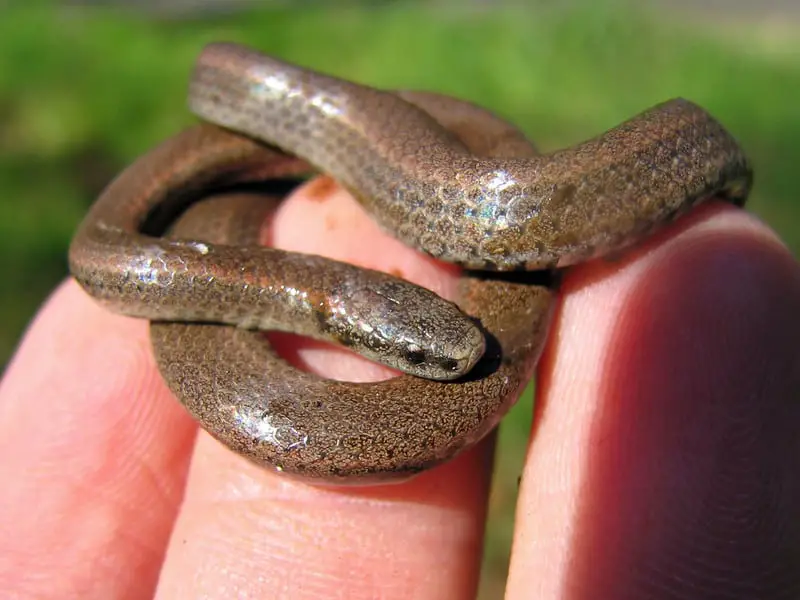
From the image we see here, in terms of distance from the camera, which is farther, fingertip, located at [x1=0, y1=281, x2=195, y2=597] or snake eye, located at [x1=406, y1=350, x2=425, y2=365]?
fingertip, located at [x1=0, y1=281, x2=195, y2=597]

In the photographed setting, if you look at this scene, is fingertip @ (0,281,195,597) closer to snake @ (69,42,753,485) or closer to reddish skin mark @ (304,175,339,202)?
snake @ (69,42,753,485)

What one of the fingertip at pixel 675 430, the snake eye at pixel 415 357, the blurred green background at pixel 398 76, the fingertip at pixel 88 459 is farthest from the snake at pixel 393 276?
the blurred green background at pixel 398 76

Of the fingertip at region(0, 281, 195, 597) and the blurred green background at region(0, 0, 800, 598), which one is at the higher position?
the blurred green background at region(0, 0, 800, 598)

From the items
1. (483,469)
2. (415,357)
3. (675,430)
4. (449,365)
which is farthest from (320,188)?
(675,430)

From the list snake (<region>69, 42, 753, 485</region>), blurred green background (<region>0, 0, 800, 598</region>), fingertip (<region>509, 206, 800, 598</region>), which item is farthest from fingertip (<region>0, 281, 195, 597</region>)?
blurred green background (<region>0, 0, 800, 598</region>)

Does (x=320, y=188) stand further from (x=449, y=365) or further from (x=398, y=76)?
(x=398, y=76)
